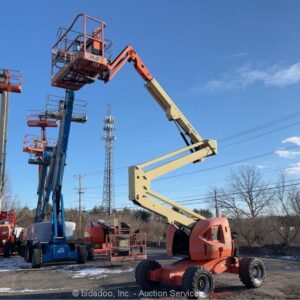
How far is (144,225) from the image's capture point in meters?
59.0

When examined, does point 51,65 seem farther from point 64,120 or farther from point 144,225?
point 144,225

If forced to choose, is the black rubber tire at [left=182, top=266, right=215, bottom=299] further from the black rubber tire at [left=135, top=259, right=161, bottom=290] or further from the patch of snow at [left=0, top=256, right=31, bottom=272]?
the patch of snow at [left=0, top=256, right=31, bottom=272]

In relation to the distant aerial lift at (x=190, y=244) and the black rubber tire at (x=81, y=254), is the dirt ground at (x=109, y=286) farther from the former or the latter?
the black rubber tire at (x=81, y=254)

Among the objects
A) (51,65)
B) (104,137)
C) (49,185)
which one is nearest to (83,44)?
(51,65)

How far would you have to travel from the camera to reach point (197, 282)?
1012 centimetres

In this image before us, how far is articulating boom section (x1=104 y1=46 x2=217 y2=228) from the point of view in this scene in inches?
436

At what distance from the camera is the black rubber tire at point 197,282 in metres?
10.0

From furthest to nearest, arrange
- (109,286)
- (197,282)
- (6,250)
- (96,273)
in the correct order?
(6,250) < (96,273) < (109,286) < (197,282)

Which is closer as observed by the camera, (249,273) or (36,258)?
(249,273)

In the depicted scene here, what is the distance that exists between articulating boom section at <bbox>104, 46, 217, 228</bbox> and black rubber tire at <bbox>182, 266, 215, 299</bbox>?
65.5 inches

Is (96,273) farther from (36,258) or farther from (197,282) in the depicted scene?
(197,282)

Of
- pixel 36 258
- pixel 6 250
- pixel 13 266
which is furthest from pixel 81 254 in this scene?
pixel 6 250

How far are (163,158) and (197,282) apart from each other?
353cm

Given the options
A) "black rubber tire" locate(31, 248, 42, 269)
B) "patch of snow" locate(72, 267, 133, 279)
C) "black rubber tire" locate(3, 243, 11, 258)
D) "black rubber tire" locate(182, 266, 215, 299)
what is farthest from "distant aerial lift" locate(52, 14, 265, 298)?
"black rubber tire" locate(3, 243, 11, 258)
